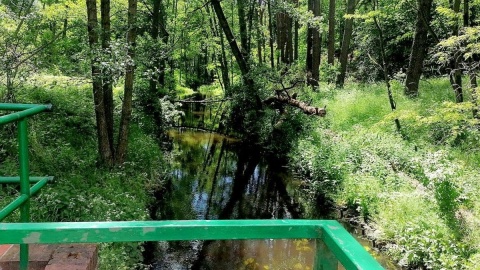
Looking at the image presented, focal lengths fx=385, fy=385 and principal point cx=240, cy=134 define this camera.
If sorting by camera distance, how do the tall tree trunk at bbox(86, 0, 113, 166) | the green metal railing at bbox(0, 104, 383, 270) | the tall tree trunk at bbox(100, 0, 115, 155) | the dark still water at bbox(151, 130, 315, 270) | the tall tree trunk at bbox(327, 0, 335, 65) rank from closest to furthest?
the green metal railing at bbox(0, 104, 383, 270), the dark still water at bbox(151, 130, 315, 270), the tall tree trunk at bbox(100, 0, 115, 155), the tall tree trunk at bbox(86, 0, 113, 166), the tall tree trunk at bbox(327, 0, 335, 65)

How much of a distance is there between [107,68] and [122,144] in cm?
242

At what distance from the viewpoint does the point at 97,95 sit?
7668 millimetres

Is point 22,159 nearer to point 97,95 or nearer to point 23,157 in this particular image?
point 23,157

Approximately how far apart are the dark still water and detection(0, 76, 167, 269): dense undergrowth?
722mm

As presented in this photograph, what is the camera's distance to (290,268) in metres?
6.16

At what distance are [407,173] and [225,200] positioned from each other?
4.20 m

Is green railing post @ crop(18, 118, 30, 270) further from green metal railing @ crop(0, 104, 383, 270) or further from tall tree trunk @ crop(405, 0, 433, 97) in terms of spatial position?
tall tree trunk @ crop(405, 0, 433, 97)

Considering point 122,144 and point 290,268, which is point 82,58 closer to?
point 122,144

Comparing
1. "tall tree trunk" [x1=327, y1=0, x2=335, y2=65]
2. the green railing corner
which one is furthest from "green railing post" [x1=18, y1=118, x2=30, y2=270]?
"tall tree trunk" [x1=327, y1=0, x2=335, y2=65]

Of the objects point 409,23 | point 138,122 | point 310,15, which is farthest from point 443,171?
point 409,23

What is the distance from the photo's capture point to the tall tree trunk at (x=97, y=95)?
23.0ft

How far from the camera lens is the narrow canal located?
6.39 m

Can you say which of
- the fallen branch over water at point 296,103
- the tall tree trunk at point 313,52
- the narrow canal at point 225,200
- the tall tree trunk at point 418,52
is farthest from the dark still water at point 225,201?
the tall tree trunk at point 313,52

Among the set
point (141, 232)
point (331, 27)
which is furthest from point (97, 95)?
point (331, 27)
